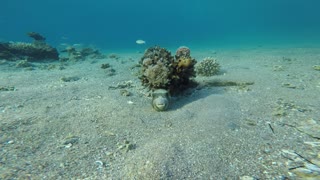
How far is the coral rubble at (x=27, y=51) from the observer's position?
53.2 feet

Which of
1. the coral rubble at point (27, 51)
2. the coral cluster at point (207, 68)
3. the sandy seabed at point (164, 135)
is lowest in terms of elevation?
the sandy seabed at point (164, 135)

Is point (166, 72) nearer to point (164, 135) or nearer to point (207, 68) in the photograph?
point (164, 135)

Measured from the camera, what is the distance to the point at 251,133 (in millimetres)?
4480

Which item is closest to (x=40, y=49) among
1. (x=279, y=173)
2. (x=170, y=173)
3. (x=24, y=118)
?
(x=24, y=118)

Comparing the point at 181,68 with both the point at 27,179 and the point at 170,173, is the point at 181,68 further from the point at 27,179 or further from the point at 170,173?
the point at 27,179

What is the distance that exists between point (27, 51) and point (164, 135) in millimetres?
17856

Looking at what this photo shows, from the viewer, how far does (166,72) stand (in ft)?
20.7

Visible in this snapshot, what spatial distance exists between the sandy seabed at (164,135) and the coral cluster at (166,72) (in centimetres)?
56

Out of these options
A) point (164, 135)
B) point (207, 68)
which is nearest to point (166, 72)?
point (164, 135)

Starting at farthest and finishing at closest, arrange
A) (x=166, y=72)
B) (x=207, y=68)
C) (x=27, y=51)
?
(x=27, y=51), (x=207, y=68), (x=166, y=72)

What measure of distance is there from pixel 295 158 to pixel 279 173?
2.06 ft

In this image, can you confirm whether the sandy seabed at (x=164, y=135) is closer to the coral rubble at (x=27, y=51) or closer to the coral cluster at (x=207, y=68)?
the coral cluster at (x=207, y=68)

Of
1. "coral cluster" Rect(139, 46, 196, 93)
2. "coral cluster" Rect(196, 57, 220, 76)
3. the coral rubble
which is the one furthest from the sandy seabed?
the coral rubble

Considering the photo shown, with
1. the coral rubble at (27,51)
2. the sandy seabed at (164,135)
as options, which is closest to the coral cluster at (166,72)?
the sandy seabed at (164,135)
